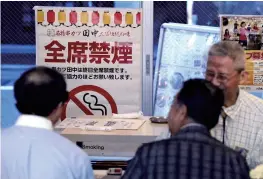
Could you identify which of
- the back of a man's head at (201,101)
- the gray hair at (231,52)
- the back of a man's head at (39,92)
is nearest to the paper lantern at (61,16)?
the gray hair at (231,52)

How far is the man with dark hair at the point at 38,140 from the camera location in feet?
6.73

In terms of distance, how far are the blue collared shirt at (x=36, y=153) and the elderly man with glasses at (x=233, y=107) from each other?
913 mm

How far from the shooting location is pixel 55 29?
485 centimetres

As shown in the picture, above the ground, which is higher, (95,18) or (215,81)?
(95,18)

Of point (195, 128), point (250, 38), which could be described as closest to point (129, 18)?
point (250, 38)

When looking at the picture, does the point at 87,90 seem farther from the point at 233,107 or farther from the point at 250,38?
the point at 233,107

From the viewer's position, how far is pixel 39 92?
2.06 m

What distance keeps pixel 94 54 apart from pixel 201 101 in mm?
2933

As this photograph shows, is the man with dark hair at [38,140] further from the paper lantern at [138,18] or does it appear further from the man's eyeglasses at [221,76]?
the paper lantern at [138,18]

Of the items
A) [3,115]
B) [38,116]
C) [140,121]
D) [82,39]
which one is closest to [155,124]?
[140,121]

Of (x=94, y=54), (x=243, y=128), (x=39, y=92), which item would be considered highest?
(x=94, y=54)

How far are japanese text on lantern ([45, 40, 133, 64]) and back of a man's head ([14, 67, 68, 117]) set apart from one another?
275cm

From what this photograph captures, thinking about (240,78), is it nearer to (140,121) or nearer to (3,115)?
(140,121)

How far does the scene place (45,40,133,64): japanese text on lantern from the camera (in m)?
4.84
